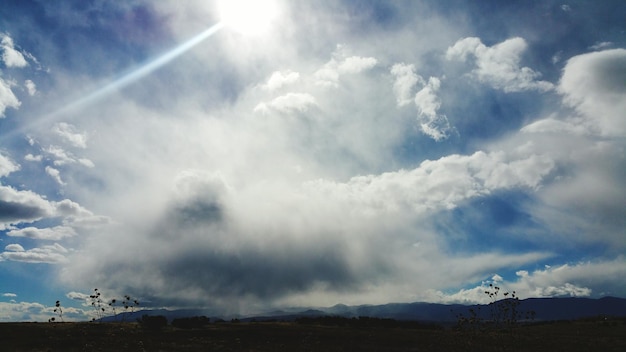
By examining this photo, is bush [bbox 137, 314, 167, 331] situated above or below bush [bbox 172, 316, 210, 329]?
above

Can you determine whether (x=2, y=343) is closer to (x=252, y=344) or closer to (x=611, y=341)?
(x=252, y=344)

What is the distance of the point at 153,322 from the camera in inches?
1881

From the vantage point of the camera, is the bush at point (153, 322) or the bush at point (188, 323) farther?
the bush at point (188, 323)

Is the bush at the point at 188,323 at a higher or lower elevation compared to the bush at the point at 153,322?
lower

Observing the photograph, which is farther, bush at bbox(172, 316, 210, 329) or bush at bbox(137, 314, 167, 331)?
bush at bbox(172, 316, 210, 329)

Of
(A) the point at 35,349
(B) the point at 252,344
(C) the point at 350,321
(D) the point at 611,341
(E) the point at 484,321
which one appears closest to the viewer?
(E) the point at 484,321

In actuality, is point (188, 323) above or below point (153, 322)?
below

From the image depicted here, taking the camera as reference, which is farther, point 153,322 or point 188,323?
point 188,323

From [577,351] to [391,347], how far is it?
594 inches

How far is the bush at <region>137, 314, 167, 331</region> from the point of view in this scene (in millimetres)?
47306

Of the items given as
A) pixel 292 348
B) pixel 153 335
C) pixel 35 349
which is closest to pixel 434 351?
pixel 292 348

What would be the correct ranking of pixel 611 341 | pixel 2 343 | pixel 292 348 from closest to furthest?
pixel 2 343 < pixel 292 348 < pixel 611 341

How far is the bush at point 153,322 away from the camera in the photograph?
47306 mm

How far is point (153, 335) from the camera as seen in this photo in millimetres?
39812
